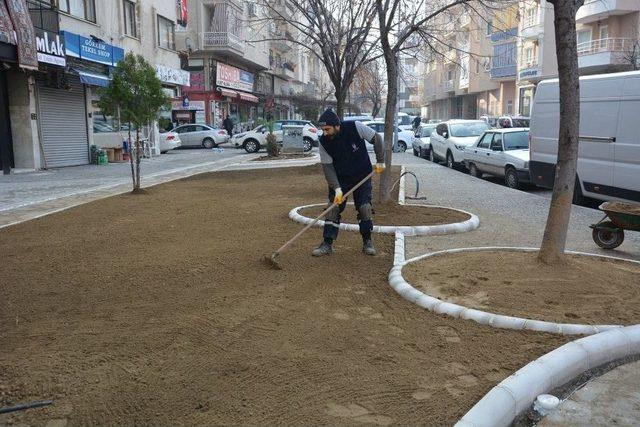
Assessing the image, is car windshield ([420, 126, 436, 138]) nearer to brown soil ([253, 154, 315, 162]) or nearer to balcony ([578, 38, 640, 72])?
brown soil ([253, 154, 315, 162])

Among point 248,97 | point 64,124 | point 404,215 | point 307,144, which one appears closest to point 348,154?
point 404,215

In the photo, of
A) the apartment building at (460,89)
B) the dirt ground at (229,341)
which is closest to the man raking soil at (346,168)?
the dirt ground at (229,341)

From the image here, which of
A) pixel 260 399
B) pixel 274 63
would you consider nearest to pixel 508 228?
pixel 260 399

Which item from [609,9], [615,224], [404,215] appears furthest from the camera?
Answer: [609,9]

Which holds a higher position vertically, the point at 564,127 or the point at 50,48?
the point at 50,48

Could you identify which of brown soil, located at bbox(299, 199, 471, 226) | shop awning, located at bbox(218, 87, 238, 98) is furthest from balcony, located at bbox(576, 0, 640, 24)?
brown soil, located at bbox(299, 199, 471, 226)

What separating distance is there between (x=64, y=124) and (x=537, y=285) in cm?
2000

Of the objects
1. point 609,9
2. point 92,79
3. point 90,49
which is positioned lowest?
point 92,79

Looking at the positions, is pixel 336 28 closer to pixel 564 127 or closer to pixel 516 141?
pixel 516 141

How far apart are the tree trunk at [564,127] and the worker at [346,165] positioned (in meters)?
1.98

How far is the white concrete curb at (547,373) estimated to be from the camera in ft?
9.89

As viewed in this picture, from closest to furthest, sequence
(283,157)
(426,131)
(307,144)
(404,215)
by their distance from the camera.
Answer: (404,215), (283,157), (426,131), (307,144)

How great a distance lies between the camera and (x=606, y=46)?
3559 cm

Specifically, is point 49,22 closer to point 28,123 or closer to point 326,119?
point 28,123
